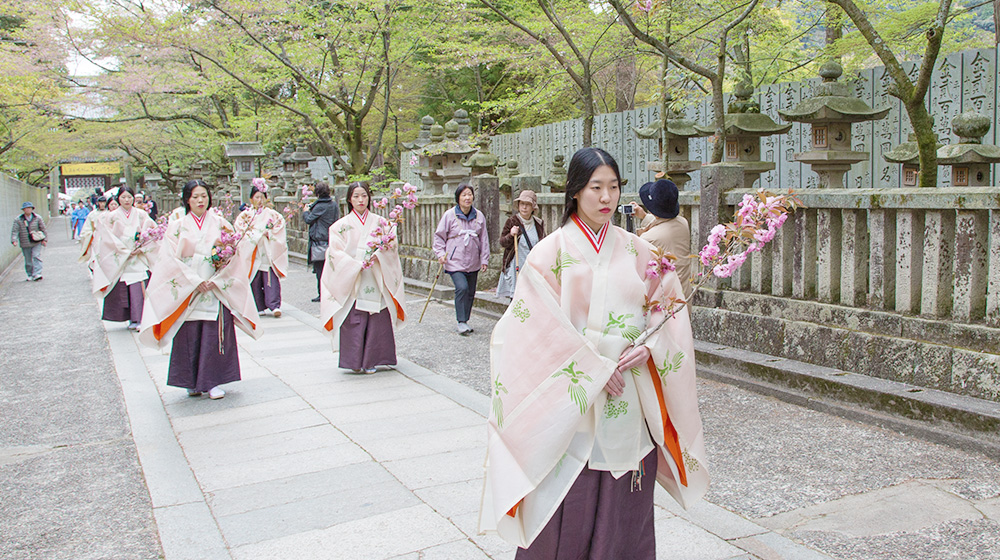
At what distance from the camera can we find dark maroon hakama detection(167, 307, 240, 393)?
6.61m

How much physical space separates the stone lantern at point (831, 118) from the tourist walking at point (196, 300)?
5.42 metres

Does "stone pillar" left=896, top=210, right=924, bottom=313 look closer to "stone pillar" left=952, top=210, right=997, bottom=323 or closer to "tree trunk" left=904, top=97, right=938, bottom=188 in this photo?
"stone pillar" left=952, top=210, right=997, bottom=323

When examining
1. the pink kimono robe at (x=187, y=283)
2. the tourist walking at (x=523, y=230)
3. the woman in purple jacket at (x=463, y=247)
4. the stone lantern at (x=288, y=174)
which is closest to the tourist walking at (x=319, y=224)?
the woman in purple jacket at (x=463, y=247)

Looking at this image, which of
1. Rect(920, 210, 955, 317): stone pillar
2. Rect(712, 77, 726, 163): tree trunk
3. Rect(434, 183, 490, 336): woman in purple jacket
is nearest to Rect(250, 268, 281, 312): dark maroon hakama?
Rect(434, 183, 490, 336): woman in purple jacket

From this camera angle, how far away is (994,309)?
5.13 m

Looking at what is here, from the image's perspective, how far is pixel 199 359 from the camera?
665 cm

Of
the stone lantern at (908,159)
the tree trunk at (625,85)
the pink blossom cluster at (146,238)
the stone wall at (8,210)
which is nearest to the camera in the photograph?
the stone lantern at (908,159)

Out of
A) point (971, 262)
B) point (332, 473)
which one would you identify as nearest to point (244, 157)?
point (332, 473)

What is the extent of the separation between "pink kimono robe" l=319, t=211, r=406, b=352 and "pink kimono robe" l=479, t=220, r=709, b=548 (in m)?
4.78

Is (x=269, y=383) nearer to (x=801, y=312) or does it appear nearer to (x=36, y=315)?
(x=801, y=312)

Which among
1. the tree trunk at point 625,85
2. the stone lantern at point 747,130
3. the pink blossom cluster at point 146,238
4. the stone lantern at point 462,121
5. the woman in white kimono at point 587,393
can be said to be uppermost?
the tree trunk at point 625,85

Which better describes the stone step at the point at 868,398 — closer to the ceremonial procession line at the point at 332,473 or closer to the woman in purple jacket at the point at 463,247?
the ceremonial procession line at the point at 332,473

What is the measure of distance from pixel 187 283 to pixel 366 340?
68.0 inches

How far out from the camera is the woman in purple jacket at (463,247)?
9.73 meters
